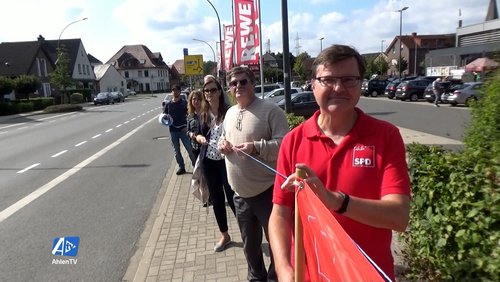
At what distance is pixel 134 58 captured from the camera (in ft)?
343

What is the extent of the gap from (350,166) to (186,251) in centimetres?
Result: 337

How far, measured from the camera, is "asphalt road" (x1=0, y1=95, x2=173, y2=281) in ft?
15.2

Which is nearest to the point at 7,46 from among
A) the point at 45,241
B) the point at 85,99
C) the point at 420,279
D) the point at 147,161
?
the point at 85,99

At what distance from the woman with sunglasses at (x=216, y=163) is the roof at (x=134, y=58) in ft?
341

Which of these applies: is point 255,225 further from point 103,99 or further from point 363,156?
point 103,99

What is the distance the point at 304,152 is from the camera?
1.94 metres

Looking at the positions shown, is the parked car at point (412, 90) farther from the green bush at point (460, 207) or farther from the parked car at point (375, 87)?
the green bush at point (460, 207)

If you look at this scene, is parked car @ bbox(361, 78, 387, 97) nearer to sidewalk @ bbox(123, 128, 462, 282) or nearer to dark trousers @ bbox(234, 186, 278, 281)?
sidewalk @ bbox(123, 128, 462, 282)

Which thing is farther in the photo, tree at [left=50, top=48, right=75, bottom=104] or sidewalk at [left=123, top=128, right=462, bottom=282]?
tree at [left=50, top=48, right=75, bottom=104]

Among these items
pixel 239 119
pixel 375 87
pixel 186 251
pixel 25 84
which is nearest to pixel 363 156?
pixel 239 119

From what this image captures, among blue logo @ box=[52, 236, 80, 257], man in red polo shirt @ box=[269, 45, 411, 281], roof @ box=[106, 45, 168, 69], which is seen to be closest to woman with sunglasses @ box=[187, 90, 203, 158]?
blue logo @ box=[52, 236, 80, 257]

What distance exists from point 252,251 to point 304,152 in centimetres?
192

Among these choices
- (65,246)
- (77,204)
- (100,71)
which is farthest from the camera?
(100,71)

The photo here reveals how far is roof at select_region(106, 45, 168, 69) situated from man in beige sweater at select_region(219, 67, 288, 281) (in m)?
105
